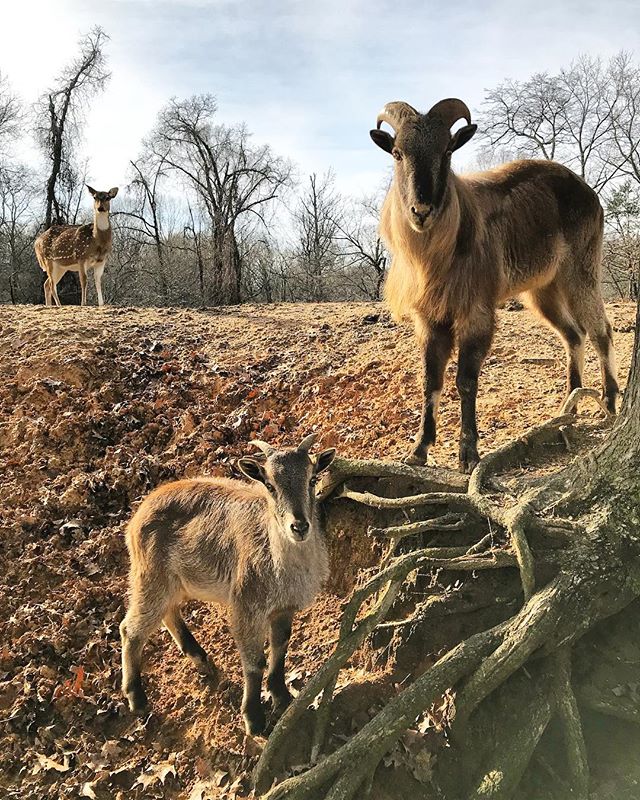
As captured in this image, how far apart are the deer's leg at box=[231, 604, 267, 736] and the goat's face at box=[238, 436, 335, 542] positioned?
0.60 meters

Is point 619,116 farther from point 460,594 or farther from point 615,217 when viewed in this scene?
point 460,594

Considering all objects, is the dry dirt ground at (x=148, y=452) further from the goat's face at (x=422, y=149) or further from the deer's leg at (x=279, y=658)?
the goat's face at (x=422, y=149)

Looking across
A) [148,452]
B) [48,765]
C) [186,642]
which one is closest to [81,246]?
[148,452]

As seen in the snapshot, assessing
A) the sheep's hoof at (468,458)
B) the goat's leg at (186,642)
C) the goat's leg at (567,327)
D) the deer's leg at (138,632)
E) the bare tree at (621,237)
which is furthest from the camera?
the bare tree at (621,237)

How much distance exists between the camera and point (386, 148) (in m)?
4.71

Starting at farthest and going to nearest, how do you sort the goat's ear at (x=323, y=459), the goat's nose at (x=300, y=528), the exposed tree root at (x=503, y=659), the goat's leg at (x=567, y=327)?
1. the goat's leg at (x=567, y=327)
2. the goat's ear at (x=323, y=459)
3. the goat's nose at (x=300, y=528)
4. the exposed tree root at (x=503, y=659)

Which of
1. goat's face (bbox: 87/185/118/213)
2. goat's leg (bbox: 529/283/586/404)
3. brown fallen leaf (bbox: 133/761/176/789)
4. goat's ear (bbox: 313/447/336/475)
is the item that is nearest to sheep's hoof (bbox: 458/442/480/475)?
goat's ear (bbox: 313/447/336/475)

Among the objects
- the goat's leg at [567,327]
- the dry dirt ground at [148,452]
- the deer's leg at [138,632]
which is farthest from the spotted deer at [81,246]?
the deer's leg at [138,632]

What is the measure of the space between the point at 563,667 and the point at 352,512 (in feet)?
6.05

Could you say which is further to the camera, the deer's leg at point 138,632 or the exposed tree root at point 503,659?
the deer's leg at point 138,632

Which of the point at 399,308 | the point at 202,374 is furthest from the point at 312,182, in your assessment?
the point at 399,308

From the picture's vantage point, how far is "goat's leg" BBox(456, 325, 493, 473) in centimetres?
479

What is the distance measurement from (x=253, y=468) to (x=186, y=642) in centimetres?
142

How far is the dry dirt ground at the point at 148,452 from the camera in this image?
13.6ft
